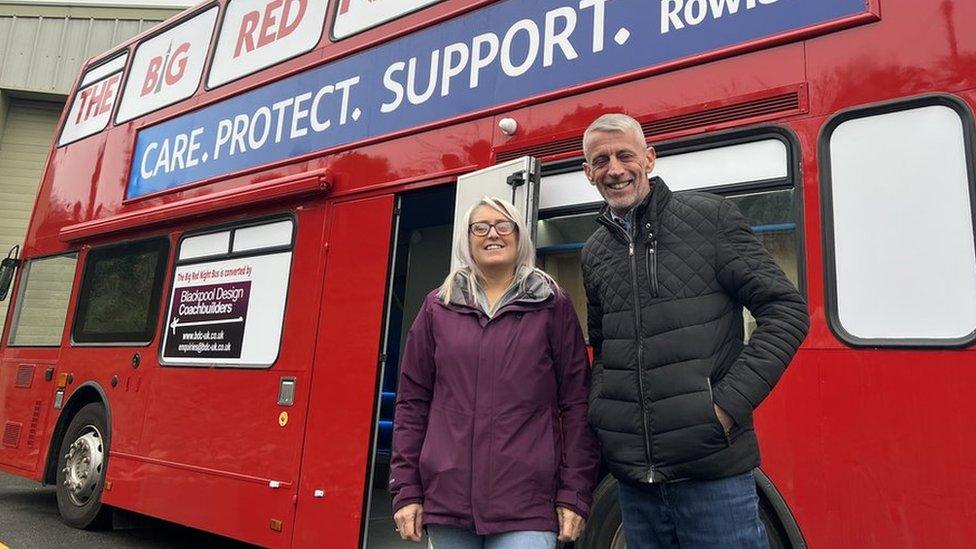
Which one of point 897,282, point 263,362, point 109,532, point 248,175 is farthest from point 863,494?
point 109,532

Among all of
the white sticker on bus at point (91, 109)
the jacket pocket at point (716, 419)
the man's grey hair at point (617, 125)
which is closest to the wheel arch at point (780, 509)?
the jacket pocket at point (716, 419)

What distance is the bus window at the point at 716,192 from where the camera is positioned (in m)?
2.49

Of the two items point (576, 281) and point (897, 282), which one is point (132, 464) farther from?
point (897, 282)

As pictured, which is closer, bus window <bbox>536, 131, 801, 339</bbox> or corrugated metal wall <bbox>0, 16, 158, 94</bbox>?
bus window <bbox>536, 131, 801, 339</bbox>

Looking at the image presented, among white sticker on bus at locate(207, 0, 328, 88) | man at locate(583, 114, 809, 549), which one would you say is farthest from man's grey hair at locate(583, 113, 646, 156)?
white sticker on bus at locate(207, 0, 328, 88)

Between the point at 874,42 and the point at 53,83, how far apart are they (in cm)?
1459

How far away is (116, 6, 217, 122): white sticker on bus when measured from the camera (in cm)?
540

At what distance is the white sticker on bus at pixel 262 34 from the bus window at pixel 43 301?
2.32 metres

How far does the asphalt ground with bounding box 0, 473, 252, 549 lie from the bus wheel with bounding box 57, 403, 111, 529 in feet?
0.41

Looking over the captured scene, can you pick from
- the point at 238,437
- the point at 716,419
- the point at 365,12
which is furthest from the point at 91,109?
the point at 716,419

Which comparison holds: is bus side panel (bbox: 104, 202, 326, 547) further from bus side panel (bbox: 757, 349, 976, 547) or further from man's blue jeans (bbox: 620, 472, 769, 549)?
man's blue jeans (bbox: 620, 472, 769, 549)

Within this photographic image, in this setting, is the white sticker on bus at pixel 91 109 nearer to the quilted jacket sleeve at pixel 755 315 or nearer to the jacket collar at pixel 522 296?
the jacket collar at pixel 522 296

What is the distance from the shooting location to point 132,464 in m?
4.78

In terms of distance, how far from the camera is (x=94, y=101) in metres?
6.38
